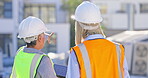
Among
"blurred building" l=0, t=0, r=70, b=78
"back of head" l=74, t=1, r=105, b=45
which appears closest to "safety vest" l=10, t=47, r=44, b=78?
"back of head" l=74, t=1, r=105, b=45

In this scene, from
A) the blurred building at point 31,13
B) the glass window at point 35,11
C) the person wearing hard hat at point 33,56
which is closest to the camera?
the person wearing hard hat at point 33,56

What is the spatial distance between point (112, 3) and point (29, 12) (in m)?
17.6

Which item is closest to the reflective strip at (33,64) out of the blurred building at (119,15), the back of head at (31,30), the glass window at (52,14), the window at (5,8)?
the back of head at (31,30)

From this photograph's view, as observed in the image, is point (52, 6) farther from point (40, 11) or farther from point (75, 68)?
point (75, 68)

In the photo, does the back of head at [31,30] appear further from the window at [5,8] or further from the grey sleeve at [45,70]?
the window at [5,8]

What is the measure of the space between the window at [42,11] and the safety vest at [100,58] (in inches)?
1152

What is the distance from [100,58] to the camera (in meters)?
3.48

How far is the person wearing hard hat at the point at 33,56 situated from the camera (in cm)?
352

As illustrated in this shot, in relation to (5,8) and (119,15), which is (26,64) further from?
(119,15)

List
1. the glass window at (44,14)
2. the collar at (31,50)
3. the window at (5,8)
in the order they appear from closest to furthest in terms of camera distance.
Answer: the collar at (31,50) < the window at (5,8) < the glass window at (44,14)

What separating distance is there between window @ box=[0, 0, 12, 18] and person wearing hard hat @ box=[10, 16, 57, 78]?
26568 mm

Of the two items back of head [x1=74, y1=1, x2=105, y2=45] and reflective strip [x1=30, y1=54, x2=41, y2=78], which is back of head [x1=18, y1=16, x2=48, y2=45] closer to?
reflective strip [x1=30, y1=54, x2=41, y2=78]

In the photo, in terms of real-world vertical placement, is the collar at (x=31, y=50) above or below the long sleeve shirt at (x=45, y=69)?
above

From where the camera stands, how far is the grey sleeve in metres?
3.46
